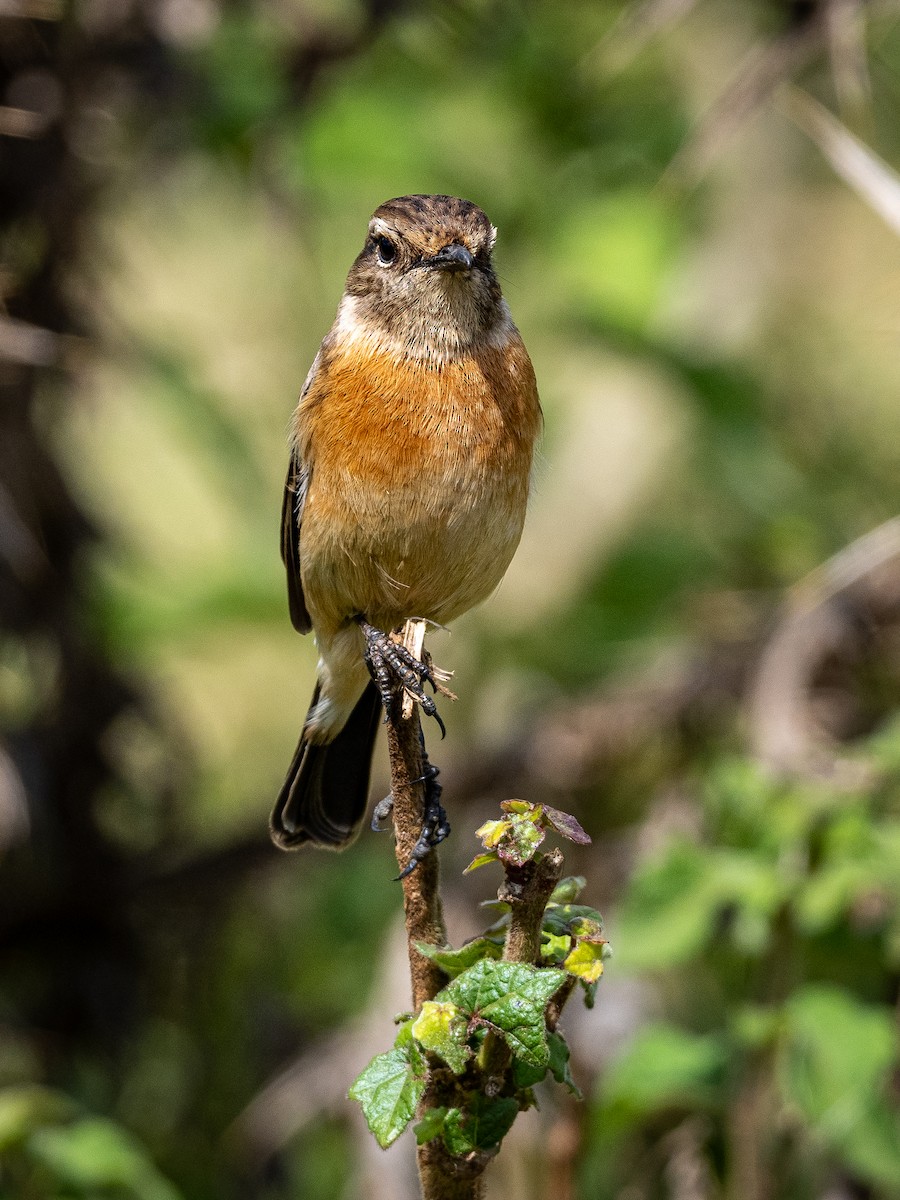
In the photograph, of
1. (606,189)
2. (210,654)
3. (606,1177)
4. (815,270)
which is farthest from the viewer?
(815,270)

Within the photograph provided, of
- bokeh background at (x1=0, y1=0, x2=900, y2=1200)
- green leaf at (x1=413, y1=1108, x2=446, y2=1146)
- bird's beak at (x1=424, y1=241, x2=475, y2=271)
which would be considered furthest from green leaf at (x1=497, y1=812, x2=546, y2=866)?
bokeh background at (x1=0, y1=0, x2=900, y2=1200)

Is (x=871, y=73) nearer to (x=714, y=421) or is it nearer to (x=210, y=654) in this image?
(x=714, y=421)

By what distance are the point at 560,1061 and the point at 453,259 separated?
6.53ft

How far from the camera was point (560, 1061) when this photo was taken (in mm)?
2057

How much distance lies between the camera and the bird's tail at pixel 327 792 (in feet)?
11.8

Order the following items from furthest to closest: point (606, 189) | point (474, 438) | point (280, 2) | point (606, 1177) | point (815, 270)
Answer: point (815, 270) < point (280, 2) < point (606, 189) < point (606, 1177) < point (474, 438)

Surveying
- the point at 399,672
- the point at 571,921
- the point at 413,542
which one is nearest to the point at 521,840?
the point at 571,921

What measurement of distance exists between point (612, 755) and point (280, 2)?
11.0 feet

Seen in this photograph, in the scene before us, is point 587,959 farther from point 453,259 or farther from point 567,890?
point 453,259

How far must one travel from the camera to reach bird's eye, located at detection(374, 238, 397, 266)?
12.1 feet

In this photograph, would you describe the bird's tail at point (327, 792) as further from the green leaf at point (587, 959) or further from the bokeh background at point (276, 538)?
the green leaf at point (587, 959)

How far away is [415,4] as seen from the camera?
5957 millimetres

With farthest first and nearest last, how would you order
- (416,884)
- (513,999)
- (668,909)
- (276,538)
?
(276,538) → (668,909) → (416,884) → (513,999)

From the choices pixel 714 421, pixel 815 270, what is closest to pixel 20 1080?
pixel 714 421
